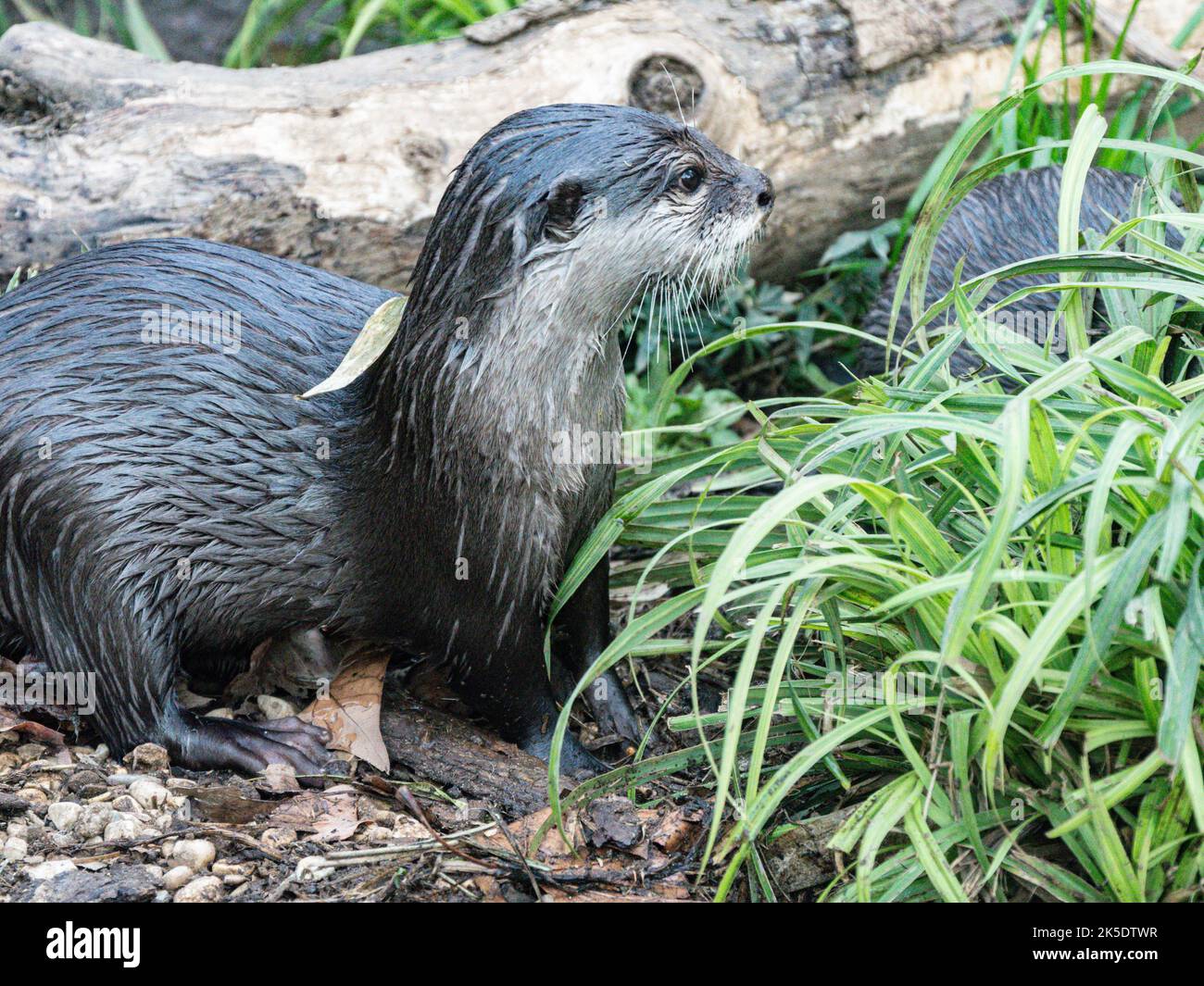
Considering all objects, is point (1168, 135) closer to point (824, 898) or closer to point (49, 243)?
point (824, 898)

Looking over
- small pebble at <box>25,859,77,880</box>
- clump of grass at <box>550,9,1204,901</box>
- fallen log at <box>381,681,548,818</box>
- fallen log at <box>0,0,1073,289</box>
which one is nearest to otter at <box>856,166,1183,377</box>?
fallen log at <box>0,0,1073,289</box>

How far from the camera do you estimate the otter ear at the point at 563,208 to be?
2.15m

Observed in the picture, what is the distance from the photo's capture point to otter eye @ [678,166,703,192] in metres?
2.27

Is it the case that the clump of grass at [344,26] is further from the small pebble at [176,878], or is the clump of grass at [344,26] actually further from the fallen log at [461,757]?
the small pebble at [176,878]

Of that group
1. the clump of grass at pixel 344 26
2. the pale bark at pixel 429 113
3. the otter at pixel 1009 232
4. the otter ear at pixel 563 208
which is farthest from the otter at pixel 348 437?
the clump of grass at pixel 344 26

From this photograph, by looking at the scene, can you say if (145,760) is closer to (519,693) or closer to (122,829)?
(122,829)

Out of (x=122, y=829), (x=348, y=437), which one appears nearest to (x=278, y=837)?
(x=122, y=829)

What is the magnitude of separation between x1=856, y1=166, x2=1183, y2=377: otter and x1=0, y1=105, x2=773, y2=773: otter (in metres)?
0.92

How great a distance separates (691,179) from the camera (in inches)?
90.2

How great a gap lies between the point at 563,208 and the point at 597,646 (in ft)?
2.92

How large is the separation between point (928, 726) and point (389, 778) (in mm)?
1000

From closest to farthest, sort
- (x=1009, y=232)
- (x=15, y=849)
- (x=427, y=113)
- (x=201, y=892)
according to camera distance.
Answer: (x=201, y=892) → (x=15, y=849) → (x=1009, y=232) → (x=427, y=113)

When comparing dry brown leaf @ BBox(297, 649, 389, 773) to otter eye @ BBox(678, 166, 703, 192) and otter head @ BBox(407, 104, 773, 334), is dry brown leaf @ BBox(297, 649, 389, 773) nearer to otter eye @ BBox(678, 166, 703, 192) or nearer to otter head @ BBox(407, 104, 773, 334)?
otter head @ BBox(407, 104, 773, 334)

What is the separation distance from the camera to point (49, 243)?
3029mm
